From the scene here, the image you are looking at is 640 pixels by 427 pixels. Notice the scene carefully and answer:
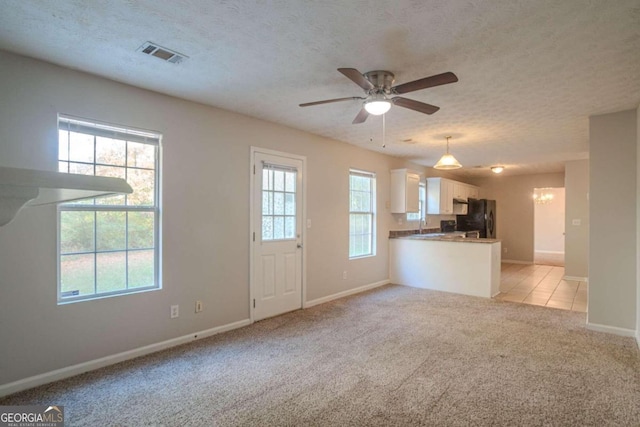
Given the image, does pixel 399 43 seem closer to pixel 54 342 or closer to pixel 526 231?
pixel 54 342

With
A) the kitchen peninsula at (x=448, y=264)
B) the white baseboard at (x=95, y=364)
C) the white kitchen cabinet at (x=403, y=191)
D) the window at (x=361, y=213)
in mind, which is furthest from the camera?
the white kitchen cabinet at (x=403, y=191)

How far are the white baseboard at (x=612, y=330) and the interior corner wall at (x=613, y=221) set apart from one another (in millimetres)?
11

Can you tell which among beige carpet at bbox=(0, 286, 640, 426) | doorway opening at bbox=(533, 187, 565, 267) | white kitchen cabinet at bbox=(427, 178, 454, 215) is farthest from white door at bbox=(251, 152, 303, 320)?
doorway opening at bbox=(533, 187, 565, 267)

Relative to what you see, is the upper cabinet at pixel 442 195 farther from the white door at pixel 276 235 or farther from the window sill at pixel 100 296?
the window sill at pixel 100 296

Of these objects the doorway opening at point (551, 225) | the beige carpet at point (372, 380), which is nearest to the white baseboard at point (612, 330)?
the beige carpet at point (372, 380)

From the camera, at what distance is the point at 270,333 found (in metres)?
3.68

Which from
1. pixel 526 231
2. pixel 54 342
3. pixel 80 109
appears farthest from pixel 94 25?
pixel 526 231

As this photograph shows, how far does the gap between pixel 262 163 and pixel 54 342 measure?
258 centimetres

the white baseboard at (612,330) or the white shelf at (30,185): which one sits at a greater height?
the white shelf at (30,185)

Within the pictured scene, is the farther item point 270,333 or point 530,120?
point 530,120

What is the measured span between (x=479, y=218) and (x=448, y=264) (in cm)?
389

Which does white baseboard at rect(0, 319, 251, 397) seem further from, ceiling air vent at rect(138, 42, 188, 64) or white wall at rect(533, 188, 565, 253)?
white wall at rect(533, 188, 565, 253)

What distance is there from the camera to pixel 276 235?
14.2 ft

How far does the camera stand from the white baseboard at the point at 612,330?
3633 mm
